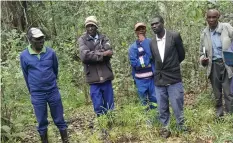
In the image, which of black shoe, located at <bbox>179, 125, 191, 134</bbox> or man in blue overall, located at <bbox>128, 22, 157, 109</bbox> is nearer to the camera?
black shoe, located at <bbox>179, 125, 191, 134</bbox>

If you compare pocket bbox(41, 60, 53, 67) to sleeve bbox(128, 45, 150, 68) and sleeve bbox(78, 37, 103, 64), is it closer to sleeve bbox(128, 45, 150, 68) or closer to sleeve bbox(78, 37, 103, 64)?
sleeve bbox(78, 37, 103, 64)

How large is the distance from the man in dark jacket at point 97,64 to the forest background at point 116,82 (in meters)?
0.33

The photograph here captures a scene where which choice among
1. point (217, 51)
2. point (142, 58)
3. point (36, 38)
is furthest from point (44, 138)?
point (217, 51)

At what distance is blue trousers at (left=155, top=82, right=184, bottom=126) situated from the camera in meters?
5.33

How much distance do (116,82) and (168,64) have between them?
2945 millimetres

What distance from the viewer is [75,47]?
9.01 m

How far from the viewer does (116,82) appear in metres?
8.09

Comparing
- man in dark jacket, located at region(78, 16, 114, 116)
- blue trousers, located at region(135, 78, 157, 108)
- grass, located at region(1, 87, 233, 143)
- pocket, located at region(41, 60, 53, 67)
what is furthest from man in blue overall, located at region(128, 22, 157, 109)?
pocket, located at region(41, 60, 53, 67)

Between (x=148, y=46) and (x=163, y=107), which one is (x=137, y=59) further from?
(x=163, y=107)

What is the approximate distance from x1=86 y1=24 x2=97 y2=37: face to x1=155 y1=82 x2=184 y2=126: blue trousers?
145cm

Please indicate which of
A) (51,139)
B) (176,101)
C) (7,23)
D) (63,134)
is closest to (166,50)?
(176,101)

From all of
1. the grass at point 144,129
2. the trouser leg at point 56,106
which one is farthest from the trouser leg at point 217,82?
the trouser leg at point 56,106

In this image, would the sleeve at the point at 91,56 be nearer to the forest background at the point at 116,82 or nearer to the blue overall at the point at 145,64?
the blue overall at the point at 145,64

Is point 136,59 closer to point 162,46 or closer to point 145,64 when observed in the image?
point 145,64
